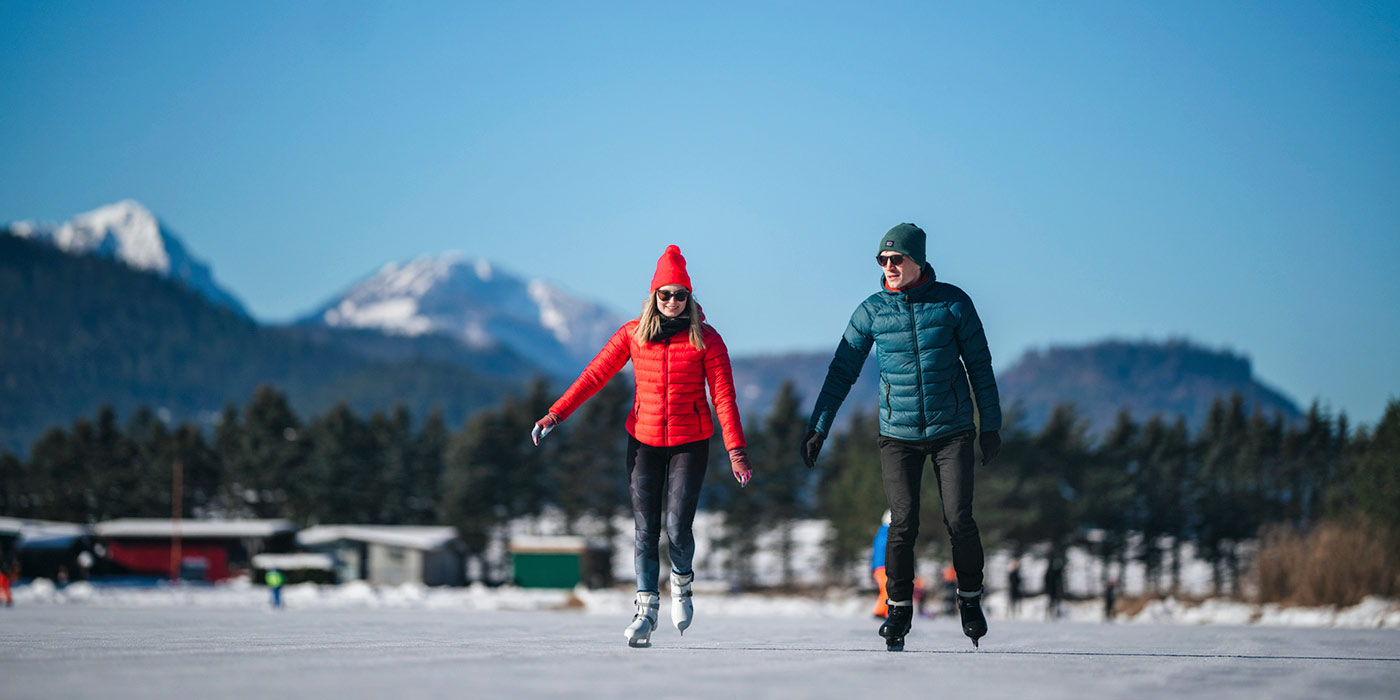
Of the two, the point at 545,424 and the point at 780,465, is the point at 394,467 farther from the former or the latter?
the point at 545,424

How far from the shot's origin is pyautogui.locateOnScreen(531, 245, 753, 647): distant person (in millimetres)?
7492

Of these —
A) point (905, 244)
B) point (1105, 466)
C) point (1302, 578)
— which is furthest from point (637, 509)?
point (1105, 466)

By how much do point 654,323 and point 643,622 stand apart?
1612 millimetres

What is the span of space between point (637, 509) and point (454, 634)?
1.44 meters

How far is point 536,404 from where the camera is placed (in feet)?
273

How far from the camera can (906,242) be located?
737 centimetres

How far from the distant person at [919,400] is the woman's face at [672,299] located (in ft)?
2.94

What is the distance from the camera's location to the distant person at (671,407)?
7492 millimetres

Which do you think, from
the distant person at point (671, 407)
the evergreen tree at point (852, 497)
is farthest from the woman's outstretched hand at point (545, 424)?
the evergreen tree at point (852, 497)

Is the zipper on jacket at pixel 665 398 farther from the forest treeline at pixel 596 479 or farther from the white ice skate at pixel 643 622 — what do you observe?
the forest treeline at pixel 596 479

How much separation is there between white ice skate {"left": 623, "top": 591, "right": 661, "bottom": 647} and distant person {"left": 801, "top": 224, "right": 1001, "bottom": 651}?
1.14 meters

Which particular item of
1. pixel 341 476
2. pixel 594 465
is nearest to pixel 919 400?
pixel 594 465

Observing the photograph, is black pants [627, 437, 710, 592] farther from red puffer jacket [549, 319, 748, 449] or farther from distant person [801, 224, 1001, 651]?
distant person [801, 224, 1001, 651]

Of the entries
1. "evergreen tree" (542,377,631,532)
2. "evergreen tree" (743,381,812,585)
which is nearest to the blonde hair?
"evergreen tree" (743,381,812,585)
